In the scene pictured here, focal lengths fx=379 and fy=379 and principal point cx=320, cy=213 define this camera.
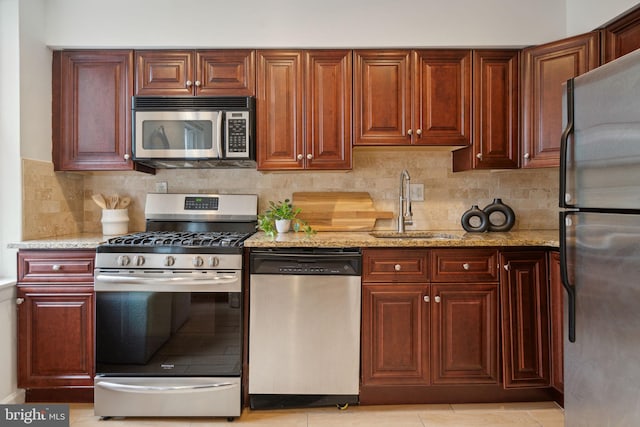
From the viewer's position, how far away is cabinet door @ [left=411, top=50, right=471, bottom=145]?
2.45 metres

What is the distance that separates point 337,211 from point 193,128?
3.69 ft

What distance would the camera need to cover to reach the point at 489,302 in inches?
85.4

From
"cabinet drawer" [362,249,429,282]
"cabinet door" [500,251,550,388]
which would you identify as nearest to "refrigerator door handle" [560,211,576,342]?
"cabinet door" [500,251,550,388]

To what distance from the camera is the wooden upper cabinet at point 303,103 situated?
2.44m

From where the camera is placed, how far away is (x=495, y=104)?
246 cm

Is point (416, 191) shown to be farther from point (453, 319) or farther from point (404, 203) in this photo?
point (453, 319)

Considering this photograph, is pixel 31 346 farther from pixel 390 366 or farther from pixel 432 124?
pixel 432 124

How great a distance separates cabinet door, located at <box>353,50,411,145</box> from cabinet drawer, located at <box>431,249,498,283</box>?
78 cm

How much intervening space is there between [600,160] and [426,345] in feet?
4.23

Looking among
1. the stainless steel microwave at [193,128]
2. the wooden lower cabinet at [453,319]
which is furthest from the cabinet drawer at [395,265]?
the stainless steel microwave at [193,128]

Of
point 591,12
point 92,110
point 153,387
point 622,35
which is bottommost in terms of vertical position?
point 153,387

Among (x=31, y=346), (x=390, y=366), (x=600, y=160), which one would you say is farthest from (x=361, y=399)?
(x=31, y=346)

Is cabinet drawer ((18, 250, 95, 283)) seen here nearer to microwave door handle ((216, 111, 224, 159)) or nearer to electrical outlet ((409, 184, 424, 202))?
microwave door handle ((216, 111, 224, 159))

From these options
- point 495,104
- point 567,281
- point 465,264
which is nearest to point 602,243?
point 567,281
